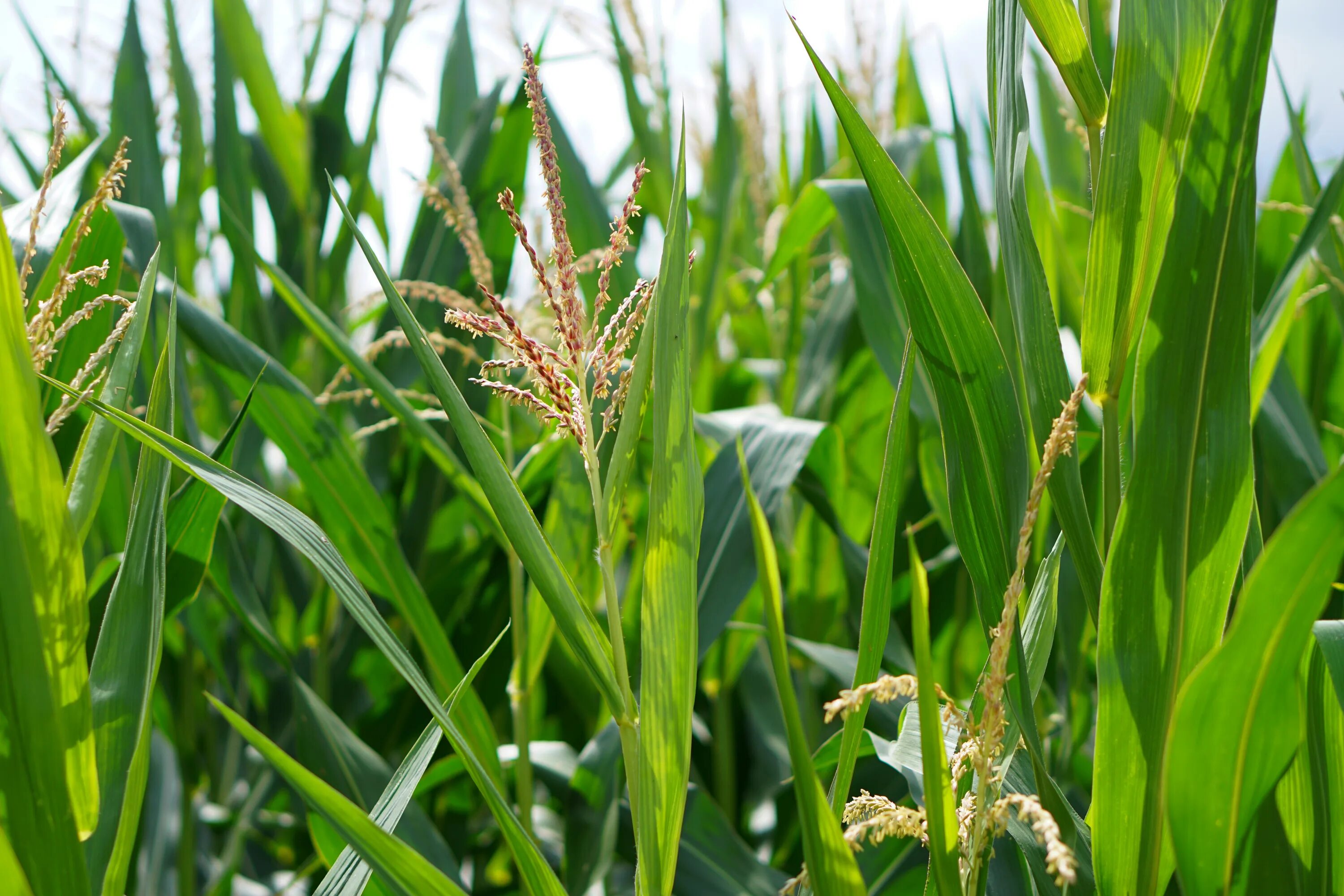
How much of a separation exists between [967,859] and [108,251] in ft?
2.61

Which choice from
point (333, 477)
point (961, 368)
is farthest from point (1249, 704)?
point (333, 477)

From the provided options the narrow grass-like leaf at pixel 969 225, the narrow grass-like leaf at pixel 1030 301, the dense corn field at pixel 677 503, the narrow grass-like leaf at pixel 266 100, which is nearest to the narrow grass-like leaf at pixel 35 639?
the dense corn field at pixel 677 503

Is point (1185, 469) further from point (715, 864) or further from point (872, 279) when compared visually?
point (715, 864)

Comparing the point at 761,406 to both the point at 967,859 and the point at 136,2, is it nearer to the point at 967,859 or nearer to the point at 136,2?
the point at 967,859

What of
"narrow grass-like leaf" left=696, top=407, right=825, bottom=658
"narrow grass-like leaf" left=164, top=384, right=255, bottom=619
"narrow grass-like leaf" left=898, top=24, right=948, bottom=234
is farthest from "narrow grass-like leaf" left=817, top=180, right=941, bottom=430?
"narrow grass-like leaf" left=164, top=384, right=255, bottom=619

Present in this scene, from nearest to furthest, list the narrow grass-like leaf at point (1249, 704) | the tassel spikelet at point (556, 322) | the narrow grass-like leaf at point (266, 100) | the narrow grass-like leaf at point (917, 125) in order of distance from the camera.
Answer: the narrow grass-like leaf at point (1249, 704)
the tassel spikelet at point (556, 322)
the narrow grass-like leaf at point (266, 100)
the narrow grass-like leaf at point (917, 125)

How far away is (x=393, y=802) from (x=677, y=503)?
0.25m

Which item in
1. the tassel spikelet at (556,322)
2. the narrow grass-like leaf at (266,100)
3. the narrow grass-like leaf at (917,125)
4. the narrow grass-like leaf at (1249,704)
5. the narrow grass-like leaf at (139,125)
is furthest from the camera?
the narrow grass-like leaf at (917,125)

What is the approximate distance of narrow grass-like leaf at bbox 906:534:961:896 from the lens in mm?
369

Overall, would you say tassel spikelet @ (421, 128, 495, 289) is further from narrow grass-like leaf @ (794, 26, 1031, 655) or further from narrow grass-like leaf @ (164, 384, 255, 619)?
narrow grass-like leaf @ (794, 26, 1031, 655)

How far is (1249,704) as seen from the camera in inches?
14.4

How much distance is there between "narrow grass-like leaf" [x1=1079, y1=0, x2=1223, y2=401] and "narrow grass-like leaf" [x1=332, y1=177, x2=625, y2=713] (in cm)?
32

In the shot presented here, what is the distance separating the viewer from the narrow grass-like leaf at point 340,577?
1.43 feet

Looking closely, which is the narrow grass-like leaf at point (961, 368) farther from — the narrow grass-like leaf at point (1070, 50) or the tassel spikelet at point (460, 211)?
the tassel spikelet at point (460, 211)
